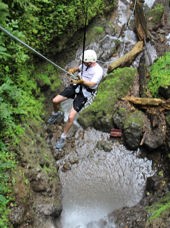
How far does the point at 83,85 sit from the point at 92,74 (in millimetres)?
396

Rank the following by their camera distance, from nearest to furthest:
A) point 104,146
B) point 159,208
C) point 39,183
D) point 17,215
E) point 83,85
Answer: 1. point 17,215
2. point 39,183
3. point 159,208
4. point 83,85
5. point 104,146

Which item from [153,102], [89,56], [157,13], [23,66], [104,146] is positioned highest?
[89,56]

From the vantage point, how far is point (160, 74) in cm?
1205

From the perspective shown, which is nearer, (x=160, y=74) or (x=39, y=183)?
(x=39, y=183)

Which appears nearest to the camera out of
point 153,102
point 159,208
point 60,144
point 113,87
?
point 159,208

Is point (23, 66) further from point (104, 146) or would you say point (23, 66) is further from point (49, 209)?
point (49, 209)

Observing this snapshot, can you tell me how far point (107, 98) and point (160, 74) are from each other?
2.38m

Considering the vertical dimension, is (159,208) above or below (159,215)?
below

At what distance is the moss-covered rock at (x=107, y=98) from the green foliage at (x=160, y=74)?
729 millimetres

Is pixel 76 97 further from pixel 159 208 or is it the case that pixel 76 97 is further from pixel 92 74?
pixel 159 208

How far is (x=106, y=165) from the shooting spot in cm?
975

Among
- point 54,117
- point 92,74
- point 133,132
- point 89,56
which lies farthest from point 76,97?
point 133,132

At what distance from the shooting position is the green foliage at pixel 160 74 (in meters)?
11.6

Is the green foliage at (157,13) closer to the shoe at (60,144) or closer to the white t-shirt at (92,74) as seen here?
the white t-shirt at (92,74)
